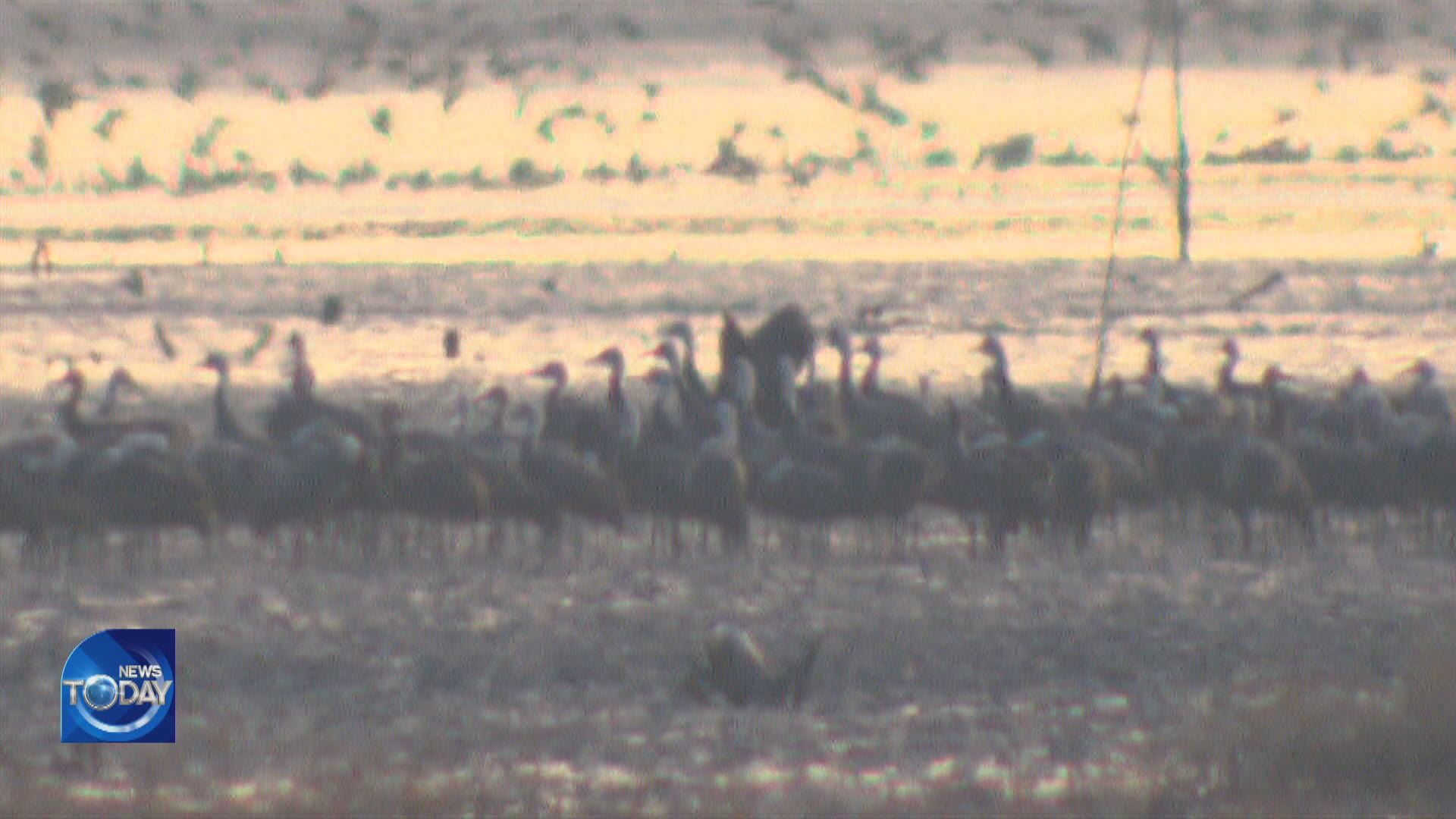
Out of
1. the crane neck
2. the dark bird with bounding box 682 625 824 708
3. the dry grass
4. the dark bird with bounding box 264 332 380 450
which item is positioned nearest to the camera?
the dry grass

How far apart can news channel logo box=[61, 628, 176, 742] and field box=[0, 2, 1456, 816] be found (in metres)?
0.13

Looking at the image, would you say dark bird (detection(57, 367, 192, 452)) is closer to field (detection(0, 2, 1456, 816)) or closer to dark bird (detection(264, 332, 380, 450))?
dark bird (detection(264, 332, 380, 450))

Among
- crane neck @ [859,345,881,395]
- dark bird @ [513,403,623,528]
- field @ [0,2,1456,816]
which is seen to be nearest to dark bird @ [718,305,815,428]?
crane neck @ [859,345,881,395]

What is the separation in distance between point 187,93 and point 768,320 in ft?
152

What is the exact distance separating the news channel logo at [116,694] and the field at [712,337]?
133 mm

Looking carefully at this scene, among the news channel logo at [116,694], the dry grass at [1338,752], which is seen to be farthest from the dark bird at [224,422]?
the dry grass at [1338,752]

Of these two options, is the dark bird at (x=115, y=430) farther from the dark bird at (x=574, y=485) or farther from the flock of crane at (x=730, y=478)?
the dark bird at (x=574, y=485)

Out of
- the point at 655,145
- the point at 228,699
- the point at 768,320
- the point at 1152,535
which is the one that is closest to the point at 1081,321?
the point at 768,320

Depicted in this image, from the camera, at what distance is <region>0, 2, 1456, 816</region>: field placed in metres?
9.19

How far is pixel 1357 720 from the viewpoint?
9133 millimetres

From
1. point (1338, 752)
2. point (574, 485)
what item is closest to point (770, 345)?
point (574, 485)

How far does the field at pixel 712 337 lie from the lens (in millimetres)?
9188

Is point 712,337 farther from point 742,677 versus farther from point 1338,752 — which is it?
point 1338,752

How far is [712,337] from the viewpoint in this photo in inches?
984
